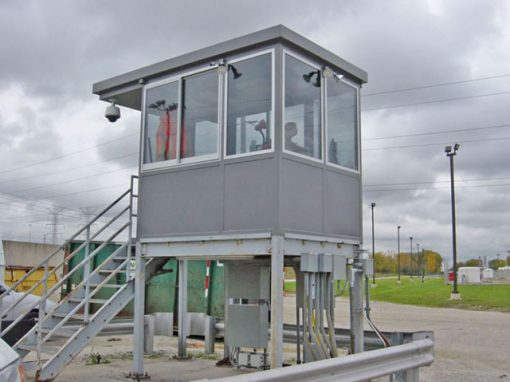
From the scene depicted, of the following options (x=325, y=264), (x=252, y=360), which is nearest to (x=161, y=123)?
(x=325, y=264)

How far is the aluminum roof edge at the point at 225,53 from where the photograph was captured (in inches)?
316

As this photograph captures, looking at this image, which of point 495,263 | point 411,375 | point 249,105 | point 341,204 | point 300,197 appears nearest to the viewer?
point 411,375

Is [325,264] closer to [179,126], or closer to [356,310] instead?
[356,310]

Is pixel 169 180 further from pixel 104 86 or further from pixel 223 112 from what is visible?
pixel 104 86

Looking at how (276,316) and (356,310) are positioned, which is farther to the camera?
(356,310)

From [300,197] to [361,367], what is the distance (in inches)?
116

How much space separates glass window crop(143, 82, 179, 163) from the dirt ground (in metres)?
3.83

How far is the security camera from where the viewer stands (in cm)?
1048

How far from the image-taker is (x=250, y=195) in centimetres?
811

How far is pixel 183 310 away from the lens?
1259 centimetres

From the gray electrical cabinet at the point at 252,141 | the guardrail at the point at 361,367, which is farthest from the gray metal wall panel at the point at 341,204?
the guardrail at the point at 361,367

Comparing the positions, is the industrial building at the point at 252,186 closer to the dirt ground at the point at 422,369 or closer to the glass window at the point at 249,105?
the glass window at the point at 249,105

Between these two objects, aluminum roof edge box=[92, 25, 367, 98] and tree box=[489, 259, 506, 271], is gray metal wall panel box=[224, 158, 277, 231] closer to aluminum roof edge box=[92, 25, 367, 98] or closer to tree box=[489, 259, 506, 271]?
aluminum roof edge box=[92, 25, 367, 98]

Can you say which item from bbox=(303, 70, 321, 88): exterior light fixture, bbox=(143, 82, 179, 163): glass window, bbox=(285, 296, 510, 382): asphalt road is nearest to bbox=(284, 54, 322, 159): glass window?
bbox=(303, 70, 321, 88): exterior light fixture
